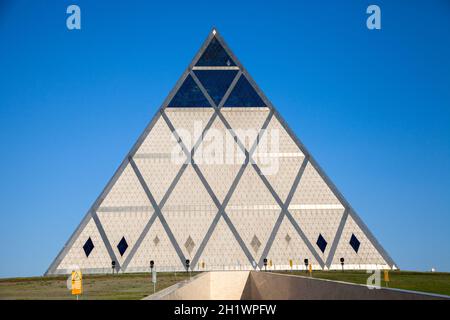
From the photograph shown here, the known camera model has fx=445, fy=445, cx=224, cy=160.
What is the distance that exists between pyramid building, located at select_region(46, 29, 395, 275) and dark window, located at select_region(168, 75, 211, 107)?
0.34ft

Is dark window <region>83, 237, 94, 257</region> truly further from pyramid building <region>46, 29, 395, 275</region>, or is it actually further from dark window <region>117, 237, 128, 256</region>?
dark window <region>117, 237, 128, 256</region>

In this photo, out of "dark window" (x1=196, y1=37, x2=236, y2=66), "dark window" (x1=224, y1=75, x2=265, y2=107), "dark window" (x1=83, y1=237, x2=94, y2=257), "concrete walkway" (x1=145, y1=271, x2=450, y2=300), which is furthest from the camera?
"dark window" (x1=196, y1=37, x2=236, y2=66)

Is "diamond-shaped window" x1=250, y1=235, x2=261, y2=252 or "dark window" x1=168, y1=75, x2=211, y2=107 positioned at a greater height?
"dark window" x1=168, y1=75, x2=211, y2=107

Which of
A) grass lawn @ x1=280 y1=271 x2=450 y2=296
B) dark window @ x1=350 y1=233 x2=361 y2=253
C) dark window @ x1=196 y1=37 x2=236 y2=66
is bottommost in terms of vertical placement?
grass lawn @ x1=280 y1=271 x2=450 y2=296

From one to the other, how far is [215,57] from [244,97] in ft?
19.7

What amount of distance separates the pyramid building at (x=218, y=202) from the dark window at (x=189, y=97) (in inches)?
4.1

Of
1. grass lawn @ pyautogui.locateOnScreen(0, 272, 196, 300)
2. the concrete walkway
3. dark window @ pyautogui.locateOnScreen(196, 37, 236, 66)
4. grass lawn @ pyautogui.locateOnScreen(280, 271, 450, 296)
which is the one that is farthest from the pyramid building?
grass lawn @ pyautogui.locateOnScreen(0, 272, 196, 300)

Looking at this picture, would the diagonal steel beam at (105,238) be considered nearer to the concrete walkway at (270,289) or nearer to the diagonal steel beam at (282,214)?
the diagonal steel beam at (282,214)

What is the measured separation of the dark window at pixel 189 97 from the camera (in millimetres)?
45672

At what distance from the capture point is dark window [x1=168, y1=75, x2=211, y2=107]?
150 feet

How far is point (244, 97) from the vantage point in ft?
152

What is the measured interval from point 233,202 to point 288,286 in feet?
75.5

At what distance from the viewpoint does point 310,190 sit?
42219mm

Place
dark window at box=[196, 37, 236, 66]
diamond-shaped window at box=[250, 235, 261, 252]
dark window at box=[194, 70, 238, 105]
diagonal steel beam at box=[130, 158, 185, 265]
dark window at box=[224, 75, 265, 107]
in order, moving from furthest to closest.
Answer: dark window at box=[196, 37, 236, 66]
dark window at box=[194, 70, 238, 105]
dark window at box=[224, 75, 265, 107]
diamond-shaped window at box=[250, 235, 261, 252]
diagonal steel beam at box=[130, 158, 185, 265]
